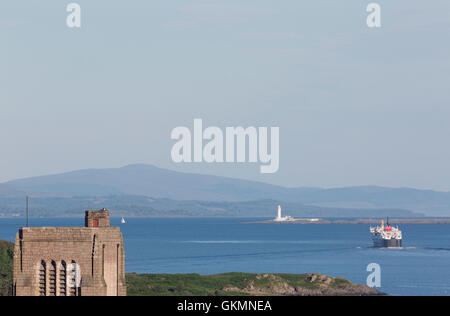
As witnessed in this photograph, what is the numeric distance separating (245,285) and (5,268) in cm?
3506

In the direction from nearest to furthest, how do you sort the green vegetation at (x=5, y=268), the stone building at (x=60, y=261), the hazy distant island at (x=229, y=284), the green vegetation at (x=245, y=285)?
1. the stone building at (x=60, y=261)
2. the green vegetation at (x=5, y=268)
3. the hazy distant island at (x=229, y=284)
4. the green vegetation at (x=245, y=285)

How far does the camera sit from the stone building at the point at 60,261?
3716 cm

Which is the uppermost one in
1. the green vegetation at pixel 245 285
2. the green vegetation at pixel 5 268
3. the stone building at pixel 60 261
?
the stone building at pixel 60 261

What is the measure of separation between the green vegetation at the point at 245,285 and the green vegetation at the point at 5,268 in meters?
14.5

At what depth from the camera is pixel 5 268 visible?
365 feet

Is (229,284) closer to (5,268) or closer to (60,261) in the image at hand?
(5,268)

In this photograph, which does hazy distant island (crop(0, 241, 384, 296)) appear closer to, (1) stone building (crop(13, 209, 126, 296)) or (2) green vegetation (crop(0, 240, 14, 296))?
(2) green vegetation (crop(0, 240, 14, 296))

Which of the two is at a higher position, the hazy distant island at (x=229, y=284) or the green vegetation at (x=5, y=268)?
the green vegetation at (x=5, y=268)

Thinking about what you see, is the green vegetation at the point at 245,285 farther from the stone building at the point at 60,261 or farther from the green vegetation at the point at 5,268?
the stone building at the point at 60,261

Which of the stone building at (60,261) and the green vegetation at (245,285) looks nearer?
the stone building at (60,261)

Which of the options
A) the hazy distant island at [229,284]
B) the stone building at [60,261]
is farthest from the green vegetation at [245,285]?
the stone building at [60,261]

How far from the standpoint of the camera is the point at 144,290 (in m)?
109
